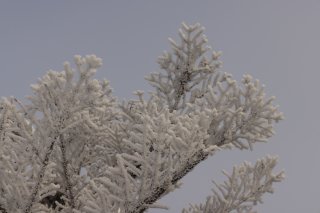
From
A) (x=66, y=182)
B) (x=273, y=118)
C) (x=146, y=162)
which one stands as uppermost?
(x=273, y=118)

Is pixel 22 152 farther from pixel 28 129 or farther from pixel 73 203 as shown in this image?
pixel 73 203

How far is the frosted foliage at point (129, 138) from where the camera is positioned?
516cm

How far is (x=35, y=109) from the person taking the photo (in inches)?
220

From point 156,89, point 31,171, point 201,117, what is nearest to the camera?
point 201,117

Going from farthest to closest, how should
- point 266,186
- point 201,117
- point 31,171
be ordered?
point 266,186 < point 31,171 < point 201,117

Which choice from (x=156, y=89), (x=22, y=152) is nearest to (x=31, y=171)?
(x=22, y=152)

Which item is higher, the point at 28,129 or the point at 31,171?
the point at 28,129

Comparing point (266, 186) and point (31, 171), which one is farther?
point (266, 186)

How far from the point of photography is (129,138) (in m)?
6.62

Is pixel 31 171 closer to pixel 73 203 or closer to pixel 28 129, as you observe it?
pixel 28 129

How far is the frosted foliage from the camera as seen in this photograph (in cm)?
516

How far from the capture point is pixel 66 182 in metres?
7.11

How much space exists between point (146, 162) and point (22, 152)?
1.62 meters

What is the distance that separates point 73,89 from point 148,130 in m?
0.99
